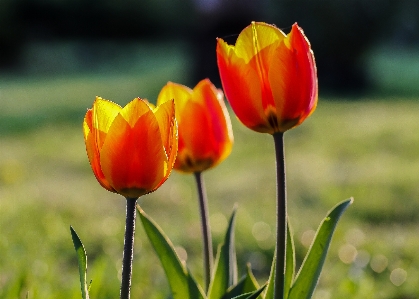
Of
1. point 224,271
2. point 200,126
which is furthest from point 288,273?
point 200,126

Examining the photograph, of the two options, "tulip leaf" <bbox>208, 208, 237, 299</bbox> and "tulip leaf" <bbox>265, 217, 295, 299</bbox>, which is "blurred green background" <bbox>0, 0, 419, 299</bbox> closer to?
"tulip leaf" <bbox>208, 208, 237, 299</bbox>

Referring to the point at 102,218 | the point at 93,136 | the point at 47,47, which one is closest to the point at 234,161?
the point at 102,218

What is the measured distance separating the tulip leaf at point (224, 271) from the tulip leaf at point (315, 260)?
0.78 feet

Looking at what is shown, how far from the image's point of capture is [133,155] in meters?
1.27

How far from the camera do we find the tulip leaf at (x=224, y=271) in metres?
1.67

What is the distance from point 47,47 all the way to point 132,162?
17.9m

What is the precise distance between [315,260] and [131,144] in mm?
478

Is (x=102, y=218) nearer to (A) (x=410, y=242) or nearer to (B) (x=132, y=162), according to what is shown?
(A) (x=410, y=242)

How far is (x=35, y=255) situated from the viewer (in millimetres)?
3125

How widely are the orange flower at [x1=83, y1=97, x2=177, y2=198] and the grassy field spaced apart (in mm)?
816

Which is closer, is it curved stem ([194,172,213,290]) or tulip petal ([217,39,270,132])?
tulip petal ([217,39,270,132])

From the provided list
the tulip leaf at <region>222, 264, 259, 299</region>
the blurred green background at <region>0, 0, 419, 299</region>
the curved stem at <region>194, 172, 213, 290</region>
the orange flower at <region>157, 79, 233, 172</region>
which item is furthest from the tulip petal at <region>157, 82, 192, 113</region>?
the blurred green background at <region>0, 0, 419, 299</region>

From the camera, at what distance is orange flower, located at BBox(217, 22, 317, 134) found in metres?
1.35

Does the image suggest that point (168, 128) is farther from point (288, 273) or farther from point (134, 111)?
point (288, 273)
